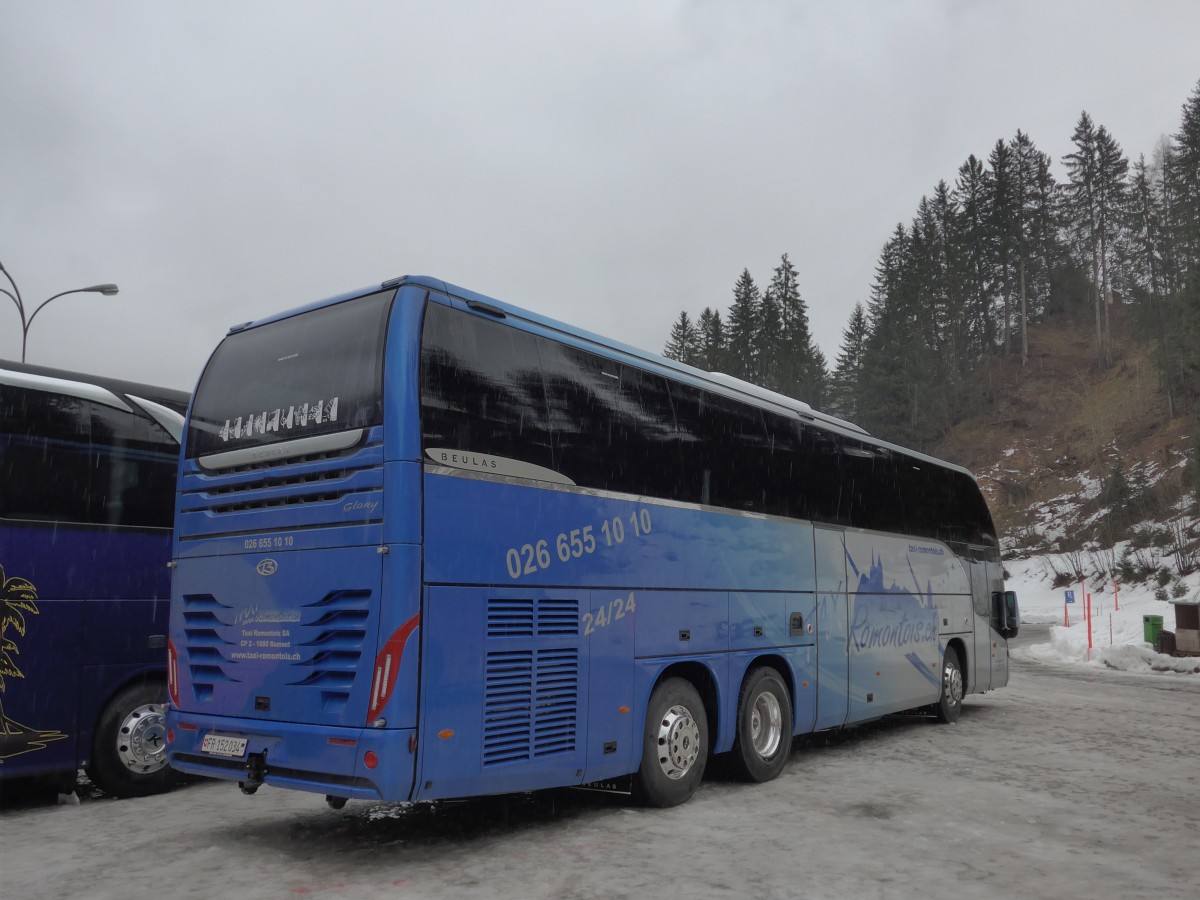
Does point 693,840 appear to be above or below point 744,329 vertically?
below

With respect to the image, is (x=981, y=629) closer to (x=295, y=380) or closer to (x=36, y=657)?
(x=295, y=380)

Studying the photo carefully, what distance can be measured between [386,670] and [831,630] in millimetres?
6364

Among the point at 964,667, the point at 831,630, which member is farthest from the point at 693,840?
the point at 964,667

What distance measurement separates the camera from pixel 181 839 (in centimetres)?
719

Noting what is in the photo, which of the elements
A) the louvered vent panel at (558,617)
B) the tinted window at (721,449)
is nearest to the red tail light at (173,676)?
the louvered vent panel at (558,617)

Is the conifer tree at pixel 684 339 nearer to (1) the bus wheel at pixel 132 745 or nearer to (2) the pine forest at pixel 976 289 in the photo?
(2) the pine forest at pixel 976 289

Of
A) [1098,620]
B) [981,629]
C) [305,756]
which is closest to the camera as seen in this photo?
[305,756]

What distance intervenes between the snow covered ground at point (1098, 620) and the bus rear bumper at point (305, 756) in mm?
21273

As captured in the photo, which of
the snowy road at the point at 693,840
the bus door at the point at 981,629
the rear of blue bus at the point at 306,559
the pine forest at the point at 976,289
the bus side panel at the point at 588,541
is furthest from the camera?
the pine forest at the point at 976,289

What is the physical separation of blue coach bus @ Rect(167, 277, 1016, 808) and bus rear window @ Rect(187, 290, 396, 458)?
0.02 metres

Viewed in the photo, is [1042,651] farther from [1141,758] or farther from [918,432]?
[918,432]

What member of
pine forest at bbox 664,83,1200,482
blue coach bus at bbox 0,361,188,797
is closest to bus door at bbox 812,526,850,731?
blue coach bus at bbox 0,361,188,797

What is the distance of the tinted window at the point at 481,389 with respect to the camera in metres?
6.50

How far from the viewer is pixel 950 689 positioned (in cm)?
1455
